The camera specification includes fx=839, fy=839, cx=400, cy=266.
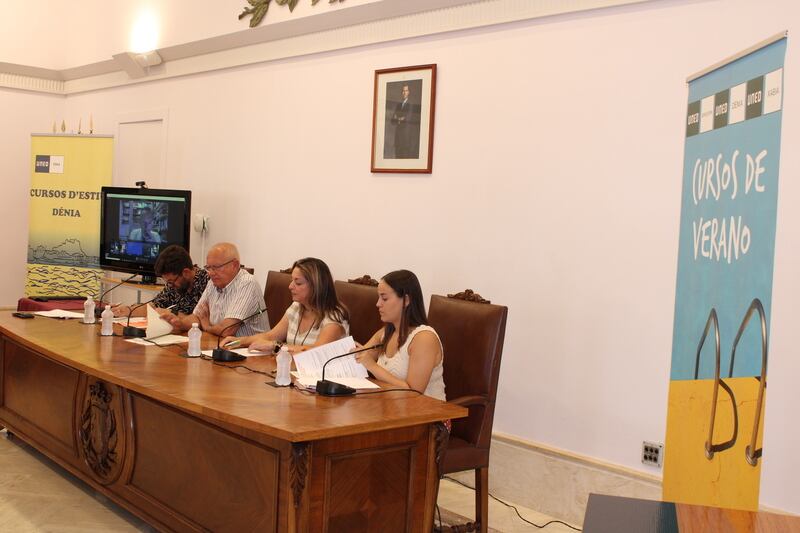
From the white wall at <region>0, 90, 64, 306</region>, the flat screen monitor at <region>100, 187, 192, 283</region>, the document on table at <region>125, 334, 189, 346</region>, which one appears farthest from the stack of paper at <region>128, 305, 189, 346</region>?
the white wall at <region>0, 90, 64, 306</region>

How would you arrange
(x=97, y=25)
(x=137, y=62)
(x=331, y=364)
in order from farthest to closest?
(x=97, y=25) < (x=137, y=62) < (x=331, y=364)

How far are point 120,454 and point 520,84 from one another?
2680 mm

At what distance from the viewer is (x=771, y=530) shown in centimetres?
173

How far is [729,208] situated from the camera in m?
2.27

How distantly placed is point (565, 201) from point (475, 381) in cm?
112

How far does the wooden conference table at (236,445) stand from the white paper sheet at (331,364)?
0.48ft

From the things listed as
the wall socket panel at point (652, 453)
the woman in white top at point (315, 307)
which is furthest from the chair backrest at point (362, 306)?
the wall socket panel at point (652, 453)

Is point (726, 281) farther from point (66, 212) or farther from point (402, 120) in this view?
point (66, 212)

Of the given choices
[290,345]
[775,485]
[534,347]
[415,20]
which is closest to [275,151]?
[415,20]

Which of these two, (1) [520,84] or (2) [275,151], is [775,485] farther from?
(2) [275,151]

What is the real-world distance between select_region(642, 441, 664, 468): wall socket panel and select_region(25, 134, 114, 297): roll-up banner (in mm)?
5245

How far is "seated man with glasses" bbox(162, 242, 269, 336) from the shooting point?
4773 millimetres

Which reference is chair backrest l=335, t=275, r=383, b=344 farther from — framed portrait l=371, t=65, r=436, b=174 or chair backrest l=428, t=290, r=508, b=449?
framed portrait l=371, t=65, r=436, b=174

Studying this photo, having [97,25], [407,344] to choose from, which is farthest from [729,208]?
[97,25]
